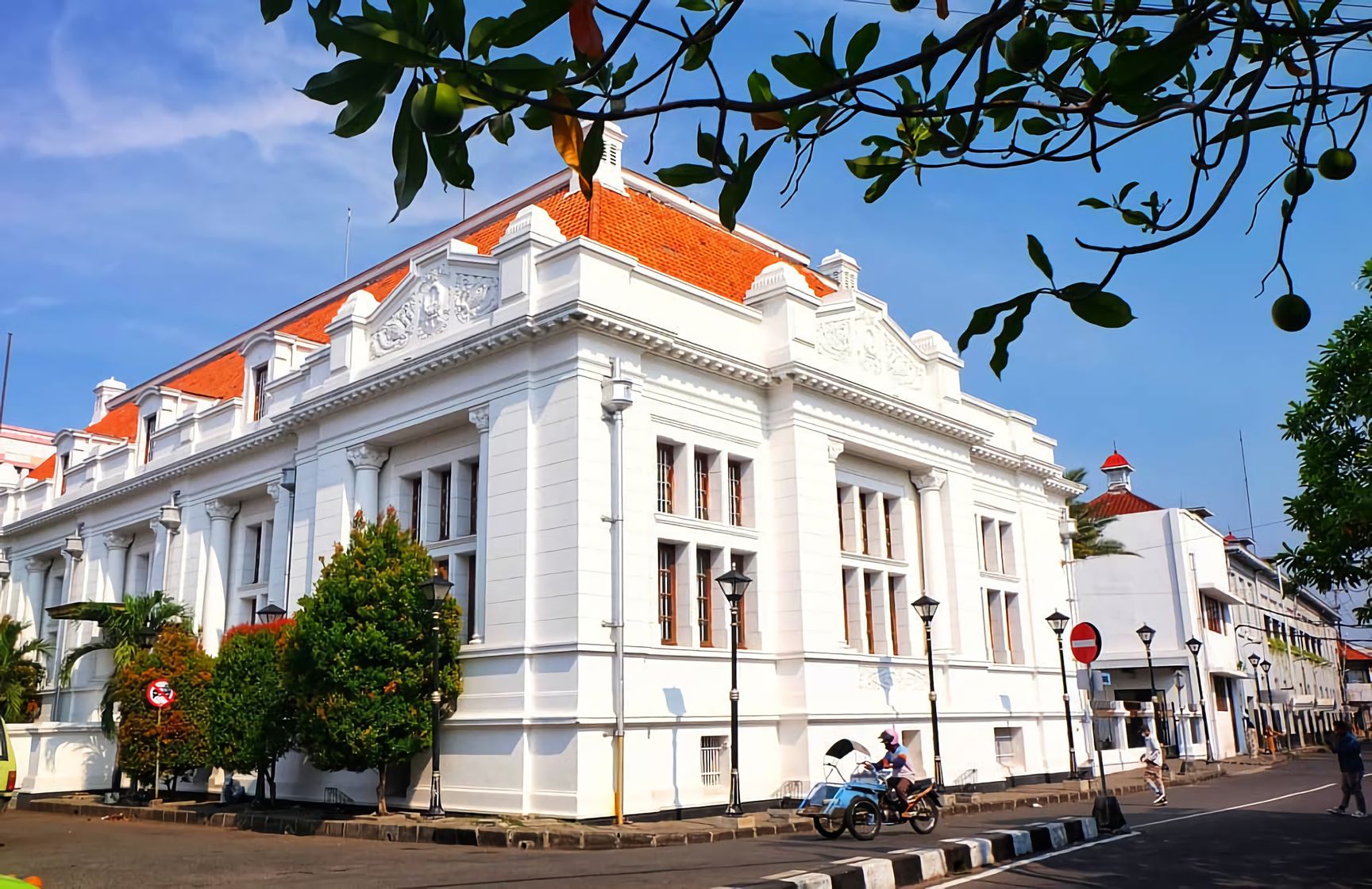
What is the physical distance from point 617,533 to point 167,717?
11.5m

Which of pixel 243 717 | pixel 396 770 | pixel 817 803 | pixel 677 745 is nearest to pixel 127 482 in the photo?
pixel 243 717

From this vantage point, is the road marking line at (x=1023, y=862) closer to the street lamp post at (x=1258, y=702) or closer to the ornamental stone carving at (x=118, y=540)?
the ornamental stone carving at (x=118, y=540)

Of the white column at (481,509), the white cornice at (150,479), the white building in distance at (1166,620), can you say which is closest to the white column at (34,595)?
the white cornice at (150,479)

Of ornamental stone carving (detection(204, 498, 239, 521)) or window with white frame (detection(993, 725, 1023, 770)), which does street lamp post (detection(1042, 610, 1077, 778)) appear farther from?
ornamental stone carving (detection(204, 498, 239, 521))

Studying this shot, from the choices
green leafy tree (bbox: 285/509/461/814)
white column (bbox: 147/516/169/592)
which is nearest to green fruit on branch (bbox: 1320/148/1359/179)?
green leafy tree (bbox: 285/509/461/814)

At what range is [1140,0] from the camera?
3.23 m

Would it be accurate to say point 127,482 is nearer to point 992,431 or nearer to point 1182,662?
point 992,431

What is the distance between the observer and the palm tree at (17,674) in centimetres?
2984

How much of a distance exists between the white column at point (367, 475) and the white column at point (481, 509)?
333 centimetres

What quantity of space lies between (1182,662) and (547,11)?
150 feet

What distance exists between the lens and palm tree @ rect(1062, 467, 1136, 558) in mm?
38875

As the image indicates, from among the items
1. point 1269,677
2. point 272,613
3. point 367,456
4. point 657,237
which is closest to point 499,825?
point 272,613

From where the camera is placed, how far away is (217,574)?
87.8ft

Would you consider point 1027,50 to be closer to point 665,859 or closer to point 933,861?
point 933,861
